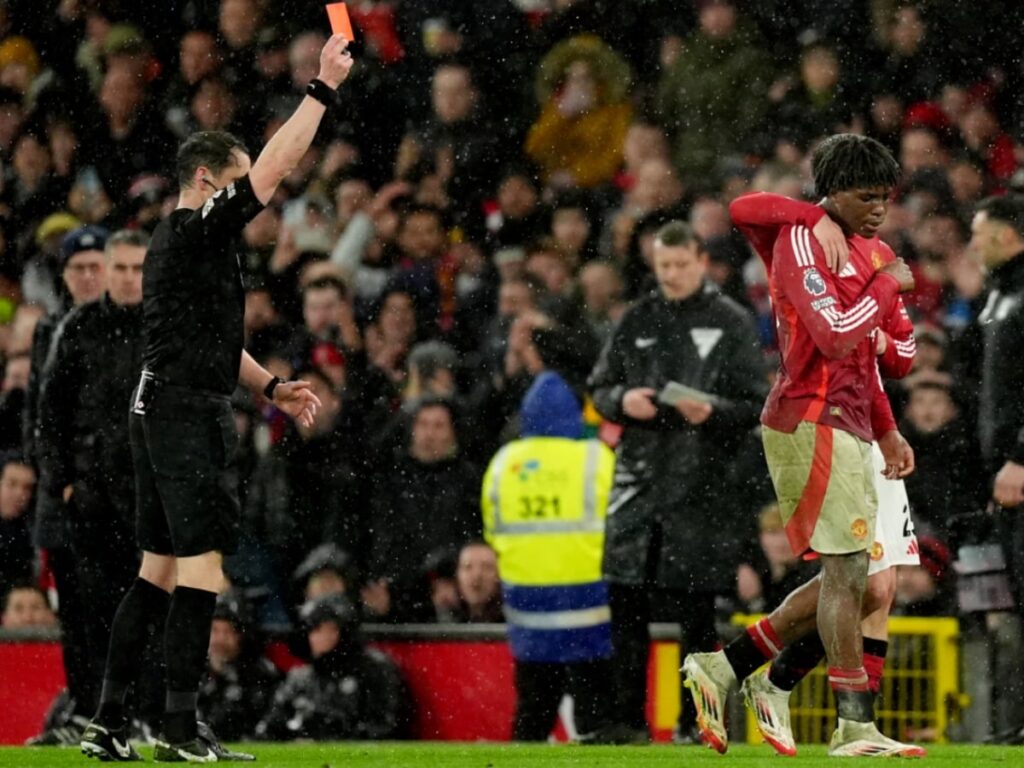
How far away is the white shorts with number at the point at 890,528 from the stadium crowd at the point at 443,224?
2.00 m

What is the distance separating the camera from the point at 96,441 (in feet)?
32.9

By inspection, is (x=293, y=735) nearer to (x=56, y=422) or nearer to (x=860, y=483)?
(x=56, y=422)

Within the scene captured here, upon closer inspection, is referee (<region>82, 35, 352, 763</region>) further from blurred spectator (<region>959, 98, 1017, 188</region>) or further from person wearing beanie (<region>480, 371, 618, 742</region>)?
blurred spectator (<region>959, 98, 1017, 188</region>)

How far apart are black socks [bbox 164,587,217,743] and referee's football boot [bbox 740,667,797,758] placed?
186cm

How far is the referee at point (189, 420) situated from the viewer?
7.41 m

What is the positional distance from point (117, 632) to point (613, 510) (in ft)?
9.62

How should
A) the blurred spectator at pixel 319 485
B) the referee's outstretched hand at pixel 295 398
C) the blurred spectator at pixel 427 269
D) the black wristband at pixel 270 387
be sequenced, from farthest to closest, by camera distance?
the blurred spectator at pixel 427 269 → the blurred spectator at pixel 319 485 → the black wristband at pixel 270 387 → the referee's outstretched hand at pixel 295 398

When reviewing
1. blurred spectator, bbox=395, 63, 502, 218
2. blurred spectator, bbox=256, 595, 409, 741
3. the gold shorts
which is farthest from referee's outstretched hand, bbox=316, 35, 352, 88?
blurred spectator, bbox=395, 63, 502, 218

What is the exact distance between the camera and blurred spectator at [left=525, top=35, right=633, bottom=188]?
48.8ft

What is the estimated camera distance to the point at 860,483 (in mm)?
7270

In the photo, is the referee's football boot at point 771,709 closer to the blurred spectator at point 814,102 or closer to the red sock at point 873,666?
the red sock at point 873,666

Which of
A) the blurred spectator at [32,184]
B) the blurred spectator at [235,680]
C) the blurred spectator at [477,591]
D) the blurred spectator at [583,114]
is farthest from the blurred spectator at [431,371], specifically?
the blurred spectator at [32,184]

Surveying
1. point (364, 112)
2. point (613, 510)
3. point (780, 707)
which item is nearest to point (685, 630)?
point (613, 510)

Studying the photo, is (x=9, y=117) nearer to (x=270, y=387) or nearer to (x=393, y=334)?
(x=393, y=334)
